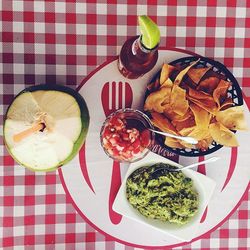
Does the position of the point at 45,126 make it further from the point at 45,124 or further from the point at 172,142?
the point at 172,142

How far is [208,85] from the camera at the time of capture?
131 centimetres

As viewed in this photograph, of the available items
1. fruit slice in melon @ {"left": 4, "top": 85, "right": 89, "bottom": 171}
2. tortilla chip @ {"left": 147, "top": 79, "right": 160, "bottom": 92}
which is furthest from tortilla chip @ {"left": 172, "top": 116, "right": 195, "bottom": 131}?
fruit slice in melon @ {"left": 4, "top": 85, "right": 89, "bottom": 171}

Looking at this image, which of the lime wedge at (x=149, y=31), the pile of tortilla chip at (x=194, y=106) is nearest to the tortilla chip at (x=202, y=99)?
the pile of tortilla chip at (x=194, y=106)

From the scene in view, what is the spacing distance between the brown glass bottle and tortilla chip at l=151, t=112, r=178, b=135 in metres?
0.12

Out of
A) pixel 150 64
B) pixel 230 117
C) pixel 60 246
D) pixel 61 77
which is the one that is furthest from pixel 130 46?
pixel 60 246

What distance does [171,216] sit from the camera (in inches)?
54.0

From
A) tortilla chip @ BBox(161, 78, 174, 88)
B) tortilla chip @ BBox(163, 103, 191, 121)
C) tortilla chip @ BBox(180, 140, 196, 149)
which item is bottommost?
tortilla chip @ BBox(180, 140, 196, 149)

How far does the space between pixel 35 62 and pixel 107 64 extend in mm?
189

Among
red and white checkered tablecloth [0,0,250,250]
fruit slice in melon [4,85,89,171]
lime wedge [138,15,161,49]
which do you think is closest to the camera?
lime wedge [138,15,161,49]

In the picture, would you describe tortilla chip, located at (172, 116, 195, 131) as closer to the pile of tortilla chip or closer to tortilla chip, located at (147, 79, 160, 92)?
the pile of tortilla chip

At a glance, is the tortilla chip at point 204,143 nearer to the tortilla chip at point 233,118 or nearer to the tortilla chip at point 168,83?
the tortilla chip at point 233,118

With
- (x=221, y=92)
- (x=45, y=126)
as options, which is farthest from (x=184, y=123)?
(x=45, y=126)

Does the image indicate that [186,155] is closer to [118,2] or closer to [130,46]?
[130,46]

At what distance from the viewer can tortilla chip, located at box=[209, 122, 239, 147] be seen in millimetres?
1297
